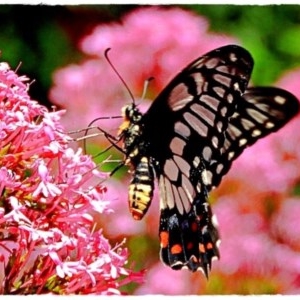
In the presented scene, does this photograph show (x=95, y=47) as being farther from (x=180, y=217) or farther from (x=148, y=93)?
(x=180, y=217)

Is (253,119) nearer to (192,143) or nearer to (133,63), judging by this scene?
(192,143)

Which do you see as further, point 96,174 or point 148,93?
point 148,93

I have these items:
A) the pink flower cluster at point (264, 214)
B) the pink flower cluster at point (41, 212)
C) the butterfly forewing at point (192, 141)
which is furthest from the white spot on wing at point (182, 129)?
the pink flower cluster at point (41, 212)

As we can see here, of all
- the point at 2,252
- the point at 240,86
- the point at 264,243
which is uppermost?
the point at 240,86

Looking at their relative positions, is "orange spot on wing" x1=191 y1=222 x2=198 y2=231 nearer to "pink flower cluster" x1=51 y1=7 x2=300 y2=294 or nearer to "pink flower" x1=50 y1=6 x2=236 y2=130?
"pink flower cluster" x1=51 y1=7 x2=300 y2=294

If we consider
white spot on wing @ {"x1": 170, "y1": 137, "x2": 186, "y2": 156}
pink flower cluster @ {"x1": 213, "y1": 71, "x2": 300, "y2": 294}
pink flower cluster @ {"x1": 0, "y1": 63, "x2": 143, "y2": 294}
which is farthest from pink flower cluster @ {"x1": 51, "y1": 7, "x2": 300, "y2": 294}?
pink flower cluster @ {"x1": 0, "y1": 63, "x2": 143, "y2": 294}

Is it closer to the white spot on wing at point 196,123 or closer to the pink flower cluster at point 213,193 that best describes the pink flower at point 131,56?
the pink flower cluster at point 213,193

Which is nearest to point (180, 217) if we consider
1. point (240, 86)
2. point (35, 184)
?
point (240, 86)
